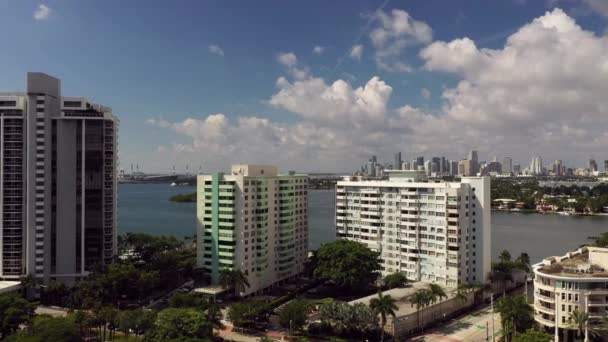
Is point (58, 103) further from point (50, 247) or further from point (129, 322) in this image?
point (129, 322)

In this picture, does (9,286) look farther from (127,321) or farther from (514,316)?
(514,316)

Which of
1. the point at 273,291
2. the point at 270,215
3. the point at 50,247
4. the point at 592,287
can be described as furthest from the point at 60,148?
the point at 592,287

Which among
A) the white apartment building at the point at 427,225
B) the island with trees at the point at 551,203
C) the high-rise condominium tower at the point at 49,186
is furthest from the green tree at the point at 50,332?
the island with trees at the point at 551,203

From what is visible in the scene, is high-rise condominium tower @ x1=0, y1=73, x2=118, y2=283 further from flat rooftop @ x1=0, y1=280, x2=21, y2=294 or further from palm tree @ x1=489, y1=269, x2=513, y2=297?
palm tree @ x1=489, y1=269, x2=513, y2=297

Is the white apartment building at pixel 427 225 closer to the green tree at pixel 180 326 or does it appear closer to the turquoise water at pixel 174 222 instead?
the green tree at pixel 180 326

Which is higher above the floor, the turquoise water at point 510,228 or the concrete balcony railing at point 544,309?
the concrete balcony railing at point 544,309

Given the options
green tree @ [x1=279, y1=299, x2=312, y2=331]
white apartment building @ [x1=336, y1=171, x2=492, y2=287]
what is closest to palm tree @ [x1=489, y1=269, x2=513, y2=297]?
white apartment building @ [x1=336, y1=171, x2=492, y2=287]

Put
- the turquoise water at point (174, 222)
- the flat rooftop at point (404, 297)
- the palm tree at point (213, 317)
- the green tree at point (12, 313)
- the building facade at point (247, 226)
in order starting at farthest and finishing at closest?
1. the turquoise water at point (174, 222)
2. the building facade at point (247, 226)
3. the flat rooftop at point (404, 297)
4. the palm tree at point (213, 317)
5. the green tree at point (12, 313)
